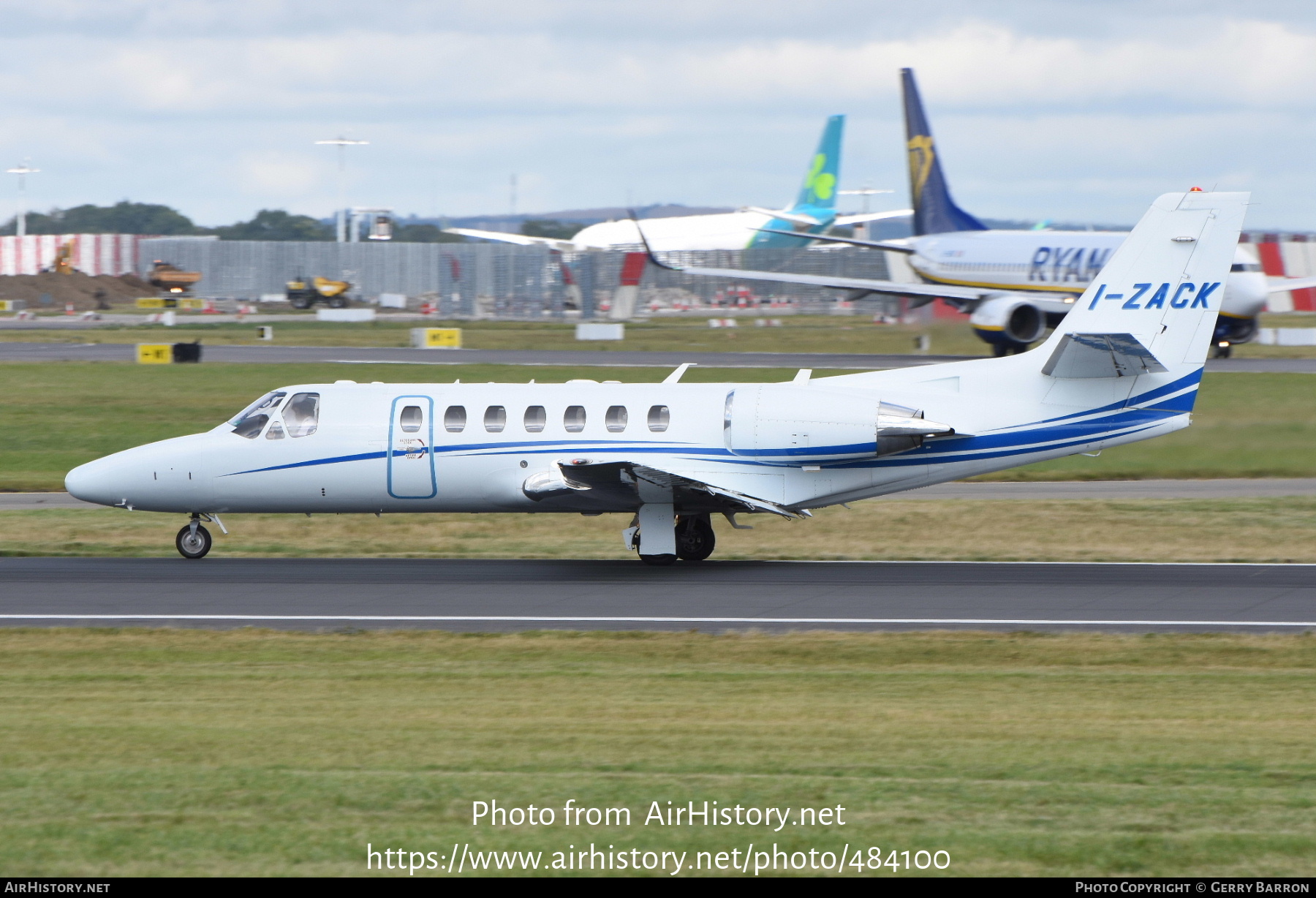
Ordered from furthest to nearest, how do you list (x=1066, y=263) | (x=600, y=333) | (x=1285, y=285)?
(x=600, y=333)
(x=1285, y=285)
(x=1066, y=263)

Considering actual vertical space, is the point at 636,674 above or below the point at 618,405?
below

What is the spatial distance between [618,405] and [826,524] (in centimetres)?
635

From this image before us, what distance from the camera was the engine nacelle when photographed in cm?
4922

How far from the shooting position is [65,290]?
124 meters

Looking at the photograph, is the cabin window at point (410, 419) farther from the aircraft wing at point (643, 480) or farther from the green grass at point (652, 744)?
the green grass at point (652, 744)

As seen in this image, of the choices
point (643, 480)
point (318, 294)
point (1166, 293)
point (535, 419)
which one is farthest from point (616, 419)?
point (318, 294)

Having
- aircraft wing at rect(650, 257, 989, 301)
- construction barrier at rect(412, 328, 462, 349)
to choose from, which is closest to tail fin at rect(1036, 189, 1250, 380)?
aircraft wing at rect(650, 257, 989, 301)

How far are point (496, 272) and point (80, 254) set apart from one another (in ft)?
199

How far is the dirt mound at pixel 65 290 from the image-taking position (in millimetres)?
121688

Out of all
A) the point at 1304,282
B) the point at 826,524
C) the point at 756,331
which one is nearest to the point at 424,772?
the point at 826,524

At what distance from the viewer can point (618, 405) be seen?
21109mm

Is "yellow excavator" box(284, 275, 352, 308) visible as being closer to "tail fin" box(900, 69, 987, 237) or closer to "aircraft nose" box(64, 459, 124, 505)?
"tail fin" box(900, 69, 987, 237)

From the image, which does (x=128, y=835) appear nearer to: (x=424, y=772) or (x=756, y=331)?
(x=424, y=772)

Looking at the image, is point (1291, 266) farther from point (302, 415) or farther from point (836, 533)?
point (302, 415)
